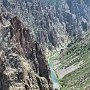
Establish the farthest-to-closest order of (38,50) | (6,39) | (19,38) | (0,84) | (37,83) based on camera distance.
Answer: (38,50), (19,38), (37,83), (6,39), (0,84)

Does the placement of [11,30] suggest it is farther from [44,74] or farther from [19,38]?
[44,74]

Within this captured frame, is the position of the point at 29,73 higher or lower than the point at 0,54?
lower

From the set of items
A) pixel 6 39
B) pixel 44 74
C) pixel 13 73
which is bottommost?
pixel 44 74

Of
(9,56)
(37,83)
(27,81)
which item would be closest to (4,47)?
(9,56)

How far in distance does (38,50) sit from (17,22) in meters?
21.4

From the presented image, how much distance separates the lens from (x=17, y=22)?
13912 centimetres

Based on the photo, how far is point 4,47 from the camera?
106500 millimetres

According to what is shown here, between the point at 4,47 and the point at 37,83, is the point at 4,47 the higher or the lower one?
the higher one

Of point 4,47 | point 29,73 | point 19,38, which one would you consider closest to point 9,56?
point 4,47

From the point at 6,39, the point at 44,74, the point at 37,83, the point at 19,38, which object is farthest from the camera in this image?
the point at 44,74

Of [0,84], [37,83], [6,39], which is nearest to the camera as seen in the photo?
[0,84]

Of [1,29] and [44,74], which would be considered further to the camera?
[44,74]

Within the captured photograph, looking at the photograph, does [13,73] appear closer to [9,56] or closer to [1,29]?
[9,56]

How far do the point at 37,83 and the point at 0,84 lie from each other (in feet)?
85.8
